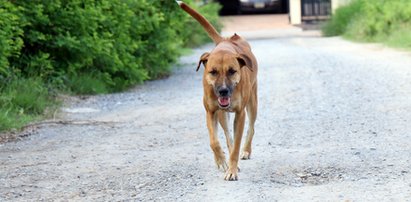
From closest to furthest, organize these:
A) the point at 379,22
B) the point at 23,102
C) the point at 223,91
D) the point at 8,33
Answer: the point at 223,91, the point at 8,33, the point at 23,102, the point at 379,22

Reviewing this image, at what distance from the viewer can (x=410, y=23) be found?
24766mm

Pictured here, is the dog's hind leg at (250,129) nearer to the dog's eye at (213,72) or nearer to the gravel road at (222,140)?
the gravel road at (222,140)

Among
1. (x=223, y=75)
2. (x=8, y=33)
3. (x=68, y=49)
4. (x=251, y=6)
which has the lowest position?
(x=251, y=6)

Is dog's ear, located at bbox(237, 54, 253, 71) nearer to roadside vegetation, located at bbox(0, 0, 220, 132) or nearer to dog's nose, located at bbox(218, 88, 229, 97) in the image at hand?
dog's nose, located at bbox(218, 88, 229, 97)

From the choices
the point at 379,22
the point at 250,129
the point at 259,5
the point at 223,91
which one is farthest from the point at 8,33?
the point at 259,5

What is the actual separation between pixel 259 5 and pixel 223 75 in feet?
149

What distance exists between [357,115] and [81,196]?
16.6ft

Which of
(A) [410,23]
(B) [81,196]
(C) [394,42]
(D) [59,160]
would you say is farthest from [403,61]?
(B) [81,196]

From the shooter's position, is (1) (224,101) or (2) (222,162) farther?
(2) (222,162)

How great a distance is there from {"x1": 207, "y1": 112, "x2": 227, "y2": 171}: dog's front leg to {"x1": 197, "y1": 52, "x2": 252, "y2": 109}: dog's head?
0.95 feet

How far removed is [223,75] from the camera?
784 centimetres

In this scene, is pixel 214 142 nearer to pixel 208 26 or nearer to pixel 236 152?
pixel 236 152

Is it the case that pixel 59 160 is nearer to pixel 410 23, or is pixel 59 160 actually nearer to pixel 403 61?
pixel 403 61

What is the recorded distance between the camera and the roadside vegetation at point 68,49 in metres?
13.2
